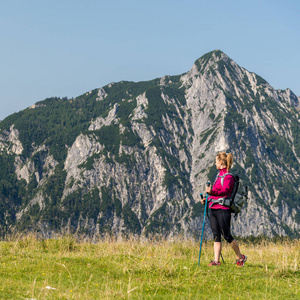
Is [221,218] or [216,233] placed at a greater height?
[221,218]

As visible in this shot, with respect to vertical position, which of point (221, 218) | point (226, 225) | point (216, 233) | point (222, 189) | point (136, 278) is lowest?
point (136, 278)

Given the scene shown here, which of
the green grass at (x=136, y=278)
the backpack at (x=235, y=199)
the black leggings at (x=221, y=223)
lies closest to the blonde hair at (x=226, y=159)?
the backpack at (x=235, y=199)

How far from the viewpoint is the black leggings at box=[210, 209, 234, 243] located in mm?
11648

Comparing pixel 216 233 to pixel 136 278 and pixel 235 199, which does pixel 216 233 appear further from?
pixel 136 278

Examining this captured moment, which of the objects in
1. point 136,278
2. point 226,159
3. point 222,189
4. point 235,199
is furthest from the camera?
point 226,159

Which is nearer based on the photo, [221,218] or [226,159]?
[221,218]

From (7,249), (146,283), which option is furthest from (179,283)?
(7,249)

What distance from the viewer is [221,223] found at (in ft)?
38.5

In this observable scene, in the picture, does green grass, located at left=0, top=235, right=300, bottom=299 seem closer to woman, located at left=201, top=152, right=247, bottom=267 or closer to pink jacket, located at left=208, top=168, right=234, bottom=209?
woman, located at left=201, top=152, right=247, bottom=267

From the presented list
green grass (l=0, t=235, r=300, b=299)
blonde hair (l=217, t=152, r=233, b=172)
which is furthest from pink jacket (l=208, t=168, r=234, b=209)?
green grass (l=0, t=235, r=300, b=299)

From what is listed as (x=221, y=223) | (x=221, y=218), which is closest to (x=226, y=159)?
(x=221, y=218)

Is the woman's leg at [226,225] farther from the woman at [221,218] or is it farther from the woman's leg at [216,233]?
the woman's leg at [216,233]

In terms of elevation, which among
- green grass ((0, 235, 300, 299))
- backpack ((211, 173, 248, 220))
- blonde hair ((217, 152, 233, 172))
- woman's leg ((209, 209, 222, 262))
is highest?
blonde hair ((217, 152, 233, 172))

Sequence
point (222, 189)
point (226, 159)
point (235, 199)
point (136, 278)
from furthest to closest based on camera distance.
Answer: point (226, 159), point (235, 199), point (222, 189), point (136, 278)
